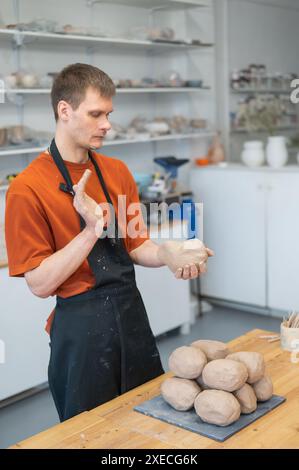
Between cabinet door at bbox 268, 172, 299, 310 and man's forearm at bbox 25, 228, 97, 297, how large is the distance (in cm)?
276

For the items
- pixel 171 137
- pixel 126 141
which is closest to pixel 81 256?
pixel 126 141

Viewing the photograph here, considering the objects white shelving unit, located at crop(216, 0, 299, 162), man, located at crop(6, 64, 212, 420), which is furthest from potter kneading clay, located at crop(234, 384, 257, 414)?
white shelving unit, located at crop(216, 0, 299, 162)

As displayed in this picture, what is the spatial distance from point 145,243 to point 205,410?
0.73 meters

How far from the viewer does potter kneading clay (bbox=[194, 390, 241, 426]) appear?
1.40m

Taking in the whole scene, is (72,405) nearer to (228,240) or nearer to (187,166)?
(228,240)

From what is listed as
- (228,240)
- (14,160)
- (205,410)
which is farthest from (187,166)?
(205,410)

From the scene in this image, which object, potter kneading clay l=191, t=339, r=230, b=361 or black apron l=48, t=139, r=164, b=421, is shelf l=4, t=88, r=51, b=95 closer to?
black apron l=48, t=139, r=164, b=421

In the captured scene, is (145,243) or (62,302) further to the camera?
(145,243)

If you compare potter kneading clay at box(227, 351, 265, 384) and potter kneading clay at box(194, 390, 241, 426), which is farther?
potter kneading clay at box(227, 351, 265, 384)

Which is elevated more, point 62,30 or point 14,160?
point 62,30

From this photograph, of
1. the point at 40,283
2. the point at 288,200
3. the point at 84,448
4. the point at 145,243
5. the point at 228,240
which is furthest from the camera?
the point at 228,240

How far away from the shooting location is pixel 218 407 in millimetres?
1406

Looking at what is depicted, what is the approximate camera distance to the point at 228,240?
4.54 metres

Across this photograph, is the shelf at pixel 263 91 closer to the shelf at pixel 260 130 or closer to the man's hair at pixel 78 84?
the shelf at pixel 260 130
